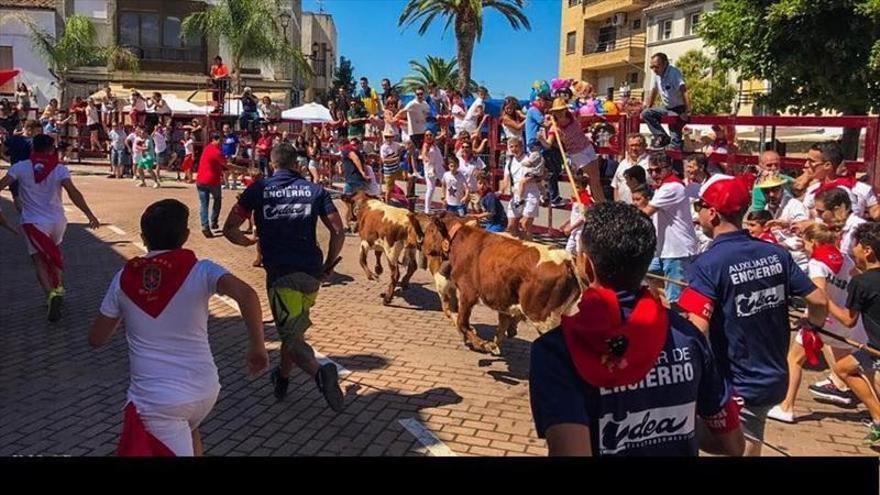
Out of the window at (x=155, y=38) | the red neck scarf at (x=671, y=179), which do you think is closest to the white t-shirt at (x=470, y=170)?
the red neck scarf at (x=671, y=179)

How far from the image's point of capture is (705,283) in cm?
360

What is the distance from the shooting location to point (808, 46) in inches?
728

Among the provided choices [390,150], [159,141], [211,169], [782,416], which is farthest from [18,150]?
[159,141]

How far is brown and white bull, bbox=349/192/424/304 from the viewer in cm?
834

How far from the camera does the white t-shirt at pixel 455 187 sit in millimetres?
11523

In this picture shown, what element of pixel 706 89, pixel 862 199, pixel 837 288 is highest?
pixel 706 89

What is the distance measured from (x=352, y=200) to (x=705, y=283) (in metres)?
6.71

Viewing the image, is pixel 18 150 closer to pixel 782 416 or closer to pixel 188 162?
pixel 782 416

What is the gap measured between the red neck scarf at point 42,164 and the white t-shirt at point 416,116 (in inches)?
298

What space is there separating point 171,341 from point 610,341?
6.71 ft

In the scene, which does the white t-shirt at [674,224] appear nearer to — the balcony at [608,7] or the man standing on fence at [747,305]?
the man standing on fence at [747,305]

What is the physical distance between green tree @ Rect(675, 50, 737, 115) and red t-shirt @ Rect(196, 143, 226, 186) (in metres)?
22.7

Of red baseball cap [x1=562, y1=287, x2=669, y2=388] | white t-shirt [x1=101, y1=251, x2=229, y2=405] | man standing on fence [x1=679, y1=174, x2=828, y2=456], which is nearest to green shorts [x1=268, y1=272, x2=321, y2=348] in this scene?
white t-shirt [x1=101, y1=251, x2=229, y2=405]
